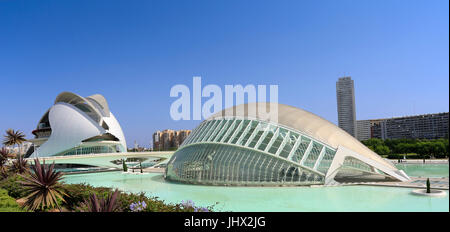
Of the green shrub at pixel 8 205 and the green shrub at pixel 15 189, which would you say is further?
the green shrub at pixel 15 189

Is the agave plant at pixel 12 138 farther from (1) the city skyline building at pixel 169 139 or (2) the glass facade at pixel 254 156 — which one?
(1) the city skyline building at pixel 169 139

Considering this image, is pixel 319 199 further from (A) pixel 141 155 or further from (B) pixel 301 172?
(A) pixel 141 155

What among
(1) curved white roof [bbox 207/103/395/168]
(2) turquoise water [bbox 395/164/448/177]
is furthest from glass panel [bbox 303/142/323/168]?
(2) turquoise water [bbox 395/164/448/177]

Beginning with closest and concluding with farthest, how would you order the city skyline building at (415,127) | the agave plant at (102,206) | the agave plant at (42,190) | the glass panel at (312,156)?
the agave plant at (102,206), the agave plant at (42,190), the glass panel at (312,156), the city skyline building at (415,127)

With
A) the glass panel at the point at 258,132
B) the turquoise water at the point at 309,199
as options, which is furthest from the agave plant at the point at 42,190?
the glass panel at the point at 258,132

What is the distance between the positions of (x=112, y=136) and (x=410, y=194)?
174 ft

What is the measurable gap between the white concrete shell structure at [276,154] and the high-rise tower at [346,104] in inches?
5632

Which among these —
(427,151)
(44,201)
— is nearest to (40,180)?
(44,201)

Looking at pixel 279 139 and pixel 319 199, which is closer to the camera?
pixel 319 199

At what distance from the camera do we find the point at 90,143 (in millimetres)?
54781

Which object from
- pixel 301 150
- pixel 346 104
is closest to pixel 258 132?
pixel 301 150

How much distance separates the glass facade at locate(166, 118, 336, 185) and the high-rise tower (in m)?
146

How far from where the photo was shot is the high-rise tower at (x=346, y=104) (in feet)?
516
